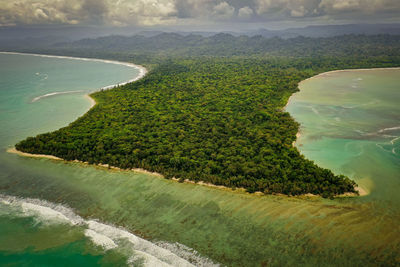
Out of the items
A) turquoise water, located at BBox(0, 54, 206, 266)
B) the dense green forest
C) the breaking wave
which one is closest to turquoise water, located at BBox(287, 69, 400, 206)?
the dense green forest

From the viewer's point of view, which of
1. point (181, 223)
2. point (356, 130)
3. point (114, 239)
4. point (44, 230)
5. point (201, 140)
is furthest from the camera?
point (356, 130)

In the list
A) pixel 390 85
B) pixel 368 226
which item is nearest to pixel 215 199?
pixel 368 226

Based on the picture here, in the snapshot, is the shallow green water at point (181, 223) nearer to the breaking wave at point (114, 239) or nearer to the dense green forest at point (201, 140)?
the breaking wave at point (114, 239)

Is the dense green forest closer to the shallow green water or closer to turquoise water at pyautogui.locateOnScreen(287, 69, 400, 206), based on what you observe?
the shallow green water

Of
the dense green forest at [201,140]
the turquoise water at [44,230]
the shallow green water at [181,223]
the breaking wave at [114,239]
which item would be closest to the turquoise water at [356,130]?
the dense green forest at [201,140]

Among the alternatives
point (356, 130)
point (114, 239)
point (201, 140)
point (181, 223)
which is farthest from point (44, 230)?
point (356, 130)

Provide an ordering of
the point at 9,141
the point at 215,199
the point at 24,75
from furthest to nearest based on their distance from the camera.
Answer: the point at 24,75 → the point at 9,141 → the point at 215,199

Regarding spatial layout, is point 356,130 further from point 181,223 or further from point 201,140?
point 181,223

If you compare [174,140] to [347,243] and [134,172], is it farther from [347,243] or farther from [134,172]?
[347,243]
